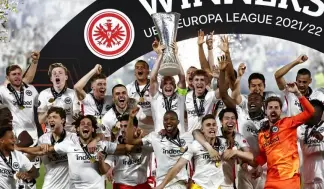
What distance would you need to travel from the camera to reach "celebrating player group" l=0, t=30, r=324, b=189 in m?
8.84

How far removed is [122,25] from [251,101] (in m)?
4.31

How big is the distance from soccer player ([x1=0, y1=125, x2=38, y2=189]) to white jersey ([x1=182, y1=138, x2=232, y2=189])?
1.89 m

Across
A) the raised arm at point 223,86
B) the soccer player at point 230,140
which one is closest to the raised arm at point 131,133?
the soccer player at point 230,140

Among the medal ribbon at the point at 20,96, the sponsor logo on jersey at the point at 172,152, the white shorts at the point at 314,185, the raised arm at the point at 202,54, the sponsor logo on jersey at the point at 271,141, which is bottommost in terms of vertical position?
the white shorts at the point at 314,185

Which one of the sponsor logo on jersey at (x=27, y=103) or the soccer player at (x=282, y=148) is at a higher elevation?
the sponsor logo on jersey at (x=27, y=103)

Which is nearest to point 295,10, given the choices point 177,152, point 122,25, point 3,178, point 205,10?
point 205,10

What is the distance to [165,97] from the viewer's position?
33.2 ft

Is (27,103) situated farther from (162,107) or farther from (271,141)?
(271,141)

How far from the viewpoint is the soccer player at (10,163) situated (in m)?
8.05

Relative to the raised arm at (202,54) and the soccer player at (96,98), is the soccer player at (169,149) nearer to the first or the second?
the soccer player at (96,98)

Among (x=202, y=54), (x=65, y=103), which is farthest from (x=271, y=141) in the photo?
(x=65, y=103)

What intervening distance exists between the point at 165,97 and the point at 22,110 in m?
2.13

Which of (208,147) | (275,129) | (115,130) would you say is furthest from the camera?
(115,130)

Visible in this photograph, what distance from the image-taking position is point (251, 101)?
9.95 m
